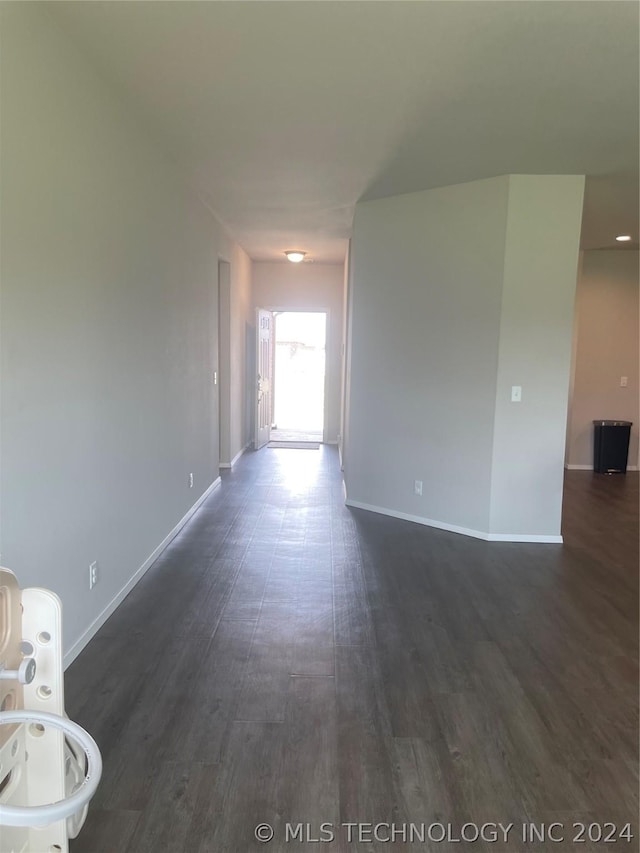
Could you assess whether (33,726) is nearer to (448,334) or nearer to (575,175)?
(448,334)

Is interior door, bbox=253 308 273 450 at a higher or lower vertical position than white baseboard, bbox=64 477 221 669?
higher

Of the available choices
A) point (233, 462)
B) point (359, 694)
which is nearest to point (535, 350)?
point (359, 694)

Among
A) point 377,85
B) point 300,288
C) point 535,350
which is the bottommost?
point 535,350

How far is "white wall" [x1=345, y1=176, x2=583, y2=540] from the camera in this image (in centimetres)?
394

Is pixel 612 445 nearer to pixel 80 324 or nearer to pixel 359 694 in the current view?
pixel 359 694

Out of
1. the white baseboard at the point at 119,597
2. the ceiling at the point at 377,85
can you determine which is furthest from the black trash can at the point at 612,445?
the white baseboard at the point at 119,597

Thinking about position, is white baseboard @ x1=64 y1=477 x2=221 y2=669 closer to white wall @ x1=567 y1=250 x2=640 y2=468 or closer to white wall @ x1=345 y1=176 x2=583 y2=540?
white wall @ x1=345 y1=176 x2=583 y2=540

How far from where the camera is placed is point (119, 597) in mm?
3041

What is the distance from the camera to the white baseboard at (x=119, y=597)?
2.49 metres

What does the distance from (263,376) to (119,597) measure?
5713mm

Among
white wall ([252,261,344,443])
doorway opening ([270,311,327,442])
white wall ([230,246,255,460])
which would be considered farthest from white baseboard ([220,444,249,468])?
doorway opening ([270,311,327,442])

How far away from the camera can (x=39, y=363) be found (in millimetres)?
2127

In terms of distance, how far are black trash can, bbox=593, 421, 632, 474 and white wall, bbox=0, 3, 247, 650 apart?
5159 mm

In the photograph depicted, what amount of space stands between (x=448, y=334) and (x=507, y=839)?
336 centimetres
